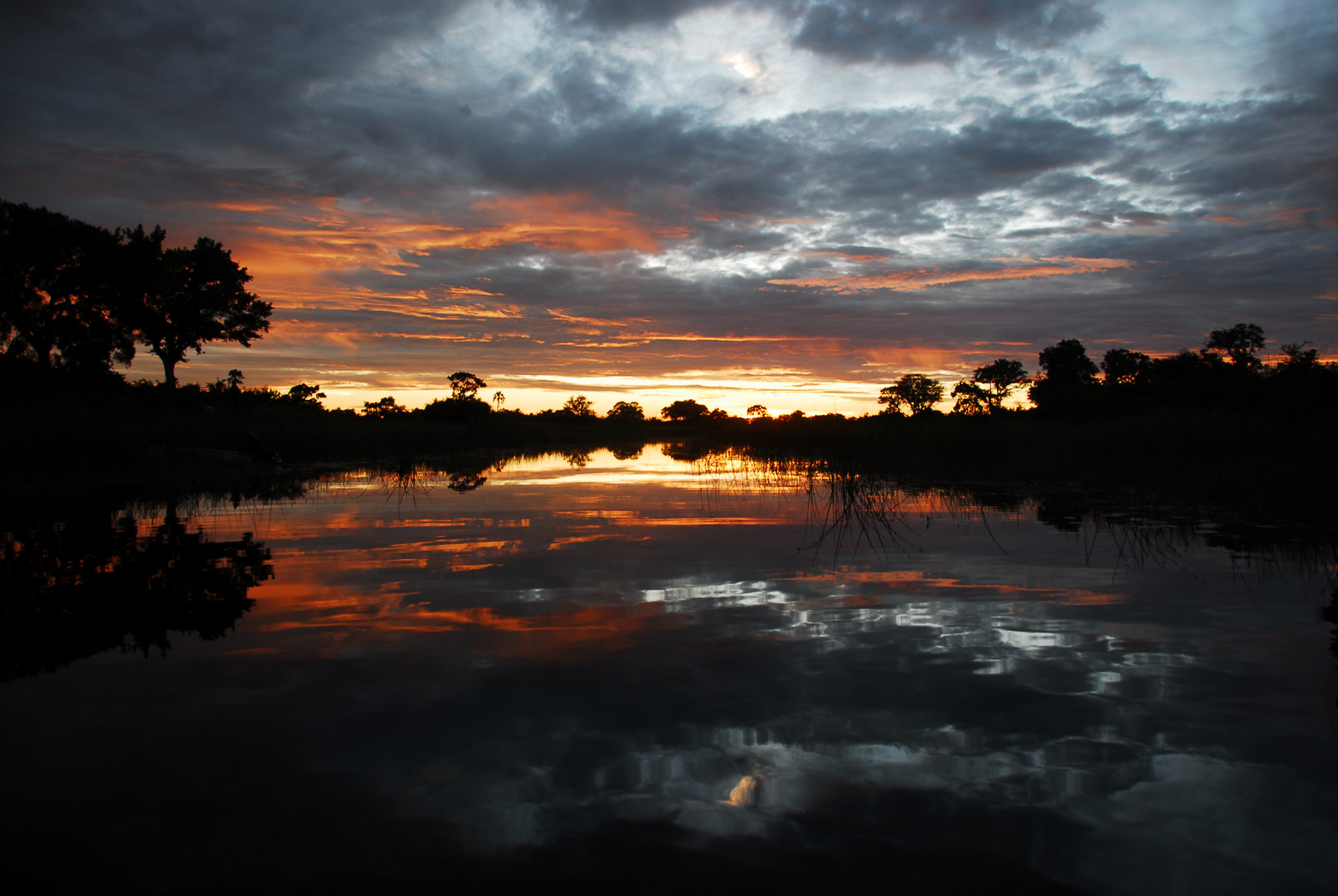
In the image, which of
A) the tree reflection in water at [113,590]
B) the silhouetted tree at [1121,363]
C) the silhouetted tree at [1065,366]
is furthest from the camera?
the silhouetted tree at [1065,366]

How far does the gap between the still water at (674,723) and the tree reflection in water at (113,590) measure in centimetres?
3

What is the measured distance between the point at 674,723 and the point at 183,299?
36.3 m

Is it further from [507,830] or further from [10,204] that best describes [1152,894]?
[10,204]

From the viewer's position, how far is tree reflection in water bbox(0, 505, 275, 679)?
337 cm

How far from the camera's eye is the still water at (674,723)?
180cm

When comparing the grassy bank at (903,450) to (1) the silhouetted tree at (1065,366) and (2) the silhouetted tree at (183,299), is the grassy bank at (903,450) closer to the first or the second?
(2) the silhouetted tree at (183,299)

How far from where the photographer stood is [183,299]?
3080cm

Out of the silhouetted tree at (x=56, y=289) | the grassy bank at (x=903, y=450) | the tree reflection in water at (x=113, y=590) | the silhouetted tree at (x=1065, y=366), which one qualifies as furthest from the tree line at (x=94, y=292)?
the silhouetted tree at (x=1065, y=366)

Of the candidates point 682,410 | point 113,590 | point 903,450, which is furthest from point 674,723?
point 682,410

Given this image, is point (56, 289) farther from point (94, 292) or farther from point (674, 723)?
point (674, 723)

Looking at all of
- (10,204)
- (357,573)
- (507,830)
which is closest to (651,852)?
(507,830)

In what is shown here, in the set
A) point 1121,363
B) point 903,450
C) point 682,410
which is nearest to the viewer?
point 903,450

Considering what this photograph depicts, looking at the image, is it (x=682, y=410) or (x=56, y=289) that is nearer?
(x=56, y=289)

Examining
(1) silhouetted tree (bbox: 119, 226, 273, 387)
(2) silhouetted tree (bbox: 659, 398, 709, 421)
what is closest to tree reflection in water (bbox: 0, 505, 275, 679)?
(1) silhouetted tree (bbox: 119, 226, 273, 387)
